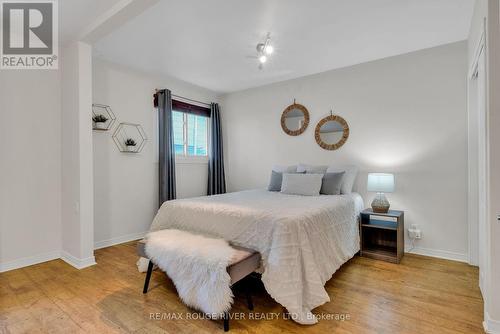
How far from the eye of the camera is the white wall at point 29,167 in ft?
8.98

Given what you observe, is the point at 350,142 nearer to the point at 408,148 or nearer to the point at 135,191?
the point at 408,148

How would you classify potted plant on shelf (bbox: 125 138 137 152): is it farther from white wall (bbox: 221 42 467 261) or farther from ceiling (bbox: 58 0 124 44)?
white wall (bbox: 221 42 467 261)

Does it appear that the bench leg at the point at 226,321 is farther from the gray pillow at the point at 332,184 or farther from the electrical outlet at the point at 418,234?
the electrical outlet at the point at 418,234

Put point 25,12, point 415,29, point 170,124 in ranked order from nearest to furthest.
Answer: point 25,12 → point 415,29 → point 170,124

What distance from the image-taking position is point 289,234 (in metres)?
1.92

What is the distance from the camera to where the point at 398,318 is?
1875 millimetres

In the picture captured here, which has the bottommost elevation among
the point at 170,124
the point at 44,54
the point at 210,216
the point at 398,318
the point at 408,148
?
the point at 398,318

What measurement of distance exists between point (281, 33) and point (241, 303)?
8.70ft

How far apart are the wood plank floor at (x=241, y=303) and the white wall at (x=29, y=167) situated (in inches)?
12.6

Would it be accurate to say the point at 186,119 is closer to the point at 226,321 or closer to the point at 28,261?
the point at 28,261

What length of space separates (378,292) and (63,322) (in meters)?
2.49

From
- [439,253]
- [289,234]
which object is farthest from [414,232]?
[289,234]

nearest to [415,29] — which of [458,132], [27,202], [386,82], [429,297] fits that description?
[386,82]

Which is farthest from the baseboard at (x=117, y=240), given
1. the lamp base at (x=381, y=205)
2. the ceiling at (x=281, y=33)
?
the lamp base at (x=381, y=205)
